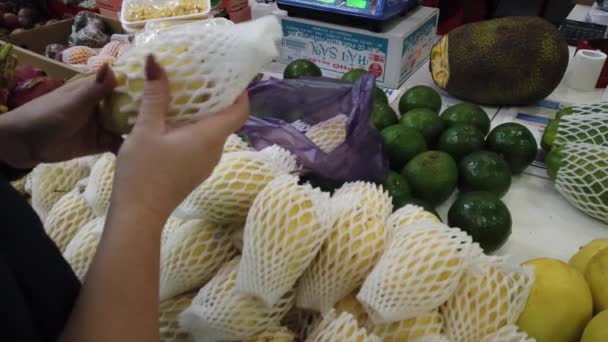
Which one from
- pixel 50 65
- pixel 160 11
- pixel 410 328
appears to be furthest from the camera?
pixel 160 11

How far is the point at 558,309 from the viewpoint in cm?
79

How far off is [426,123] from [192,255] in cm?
79

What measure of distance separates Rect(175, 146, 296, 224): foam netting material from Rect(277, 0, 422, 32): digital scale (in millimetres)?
1133

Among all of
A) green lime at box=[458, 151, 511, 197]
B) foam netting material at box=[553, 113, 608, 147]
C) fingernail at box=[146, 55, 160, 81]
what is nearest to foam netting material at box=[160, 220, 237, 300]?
fingernail at box=[146, 55, 160, 81]

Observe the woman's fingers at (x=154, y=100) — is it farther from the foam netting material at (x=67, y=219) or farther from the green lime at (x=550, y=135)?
the green lime at (x=550, y=135)

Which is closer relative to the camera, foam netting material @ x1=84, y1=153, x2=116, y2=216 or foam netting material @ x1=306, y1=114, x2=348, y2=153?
foam netting material @ x1=84, y1=153, x2=116, y2=216

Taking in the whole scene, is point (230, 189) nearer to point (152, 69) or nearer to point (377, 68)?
point (152, 69)

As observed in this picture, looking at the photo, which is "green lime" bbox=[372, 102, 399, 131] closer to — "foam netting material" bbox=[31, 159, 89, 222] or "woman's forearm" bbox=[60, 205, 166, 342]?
"foam netting material" bbox=[31, 159, 89, 222]

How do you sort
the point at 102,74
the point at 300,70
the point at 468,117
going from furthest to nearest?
the point at 300,70 → the point at 468,117 → the point at 102,74

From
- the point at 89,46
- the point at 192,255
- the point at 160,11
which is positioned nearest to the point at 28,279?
the point at 192,255

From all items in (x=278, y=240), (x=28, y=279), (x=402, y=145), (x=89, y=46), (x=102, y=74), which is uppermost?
(x=102, y=74)

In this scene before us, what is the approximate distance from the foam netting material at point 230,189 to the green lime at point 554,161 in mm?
784

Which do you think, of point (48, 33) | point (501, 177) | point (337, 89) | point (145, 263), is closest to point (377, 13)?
point (337, 89)

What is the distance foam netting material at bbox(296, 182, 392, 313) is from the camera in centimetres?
73
